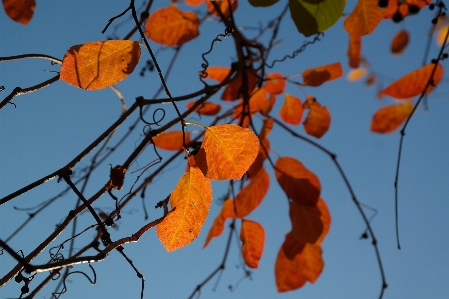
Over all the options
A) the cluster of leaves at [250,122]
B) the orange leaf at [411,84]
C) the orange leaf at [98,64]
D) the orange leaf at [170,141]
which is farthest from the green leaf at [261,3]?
the orange leaf at [170,141]

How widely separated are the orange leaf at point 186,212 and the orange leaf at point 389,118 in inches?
39.4

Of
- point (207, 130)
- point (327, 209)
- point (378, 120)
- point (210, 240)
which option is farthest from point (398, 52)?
point (207, 130)

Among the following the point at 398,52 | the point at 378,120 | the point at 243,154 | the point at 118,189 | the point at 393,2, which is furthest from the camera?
the point at 398,52

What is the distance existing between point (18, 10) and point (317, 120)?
3.02 ft

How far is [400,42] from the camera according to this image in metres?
1.85

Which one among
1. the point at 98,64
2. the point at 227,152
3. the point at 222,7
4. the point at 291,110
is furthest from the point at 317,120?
the point at 98,64

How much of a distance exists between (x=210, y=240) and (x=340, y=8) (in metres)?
0.83

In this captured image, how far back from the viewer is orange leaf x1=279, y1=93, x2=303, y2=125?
1.58m

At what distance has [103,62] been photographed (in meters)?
0.75

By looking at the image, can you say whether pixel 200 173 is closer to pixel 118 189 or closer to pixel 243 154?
pixel 243 154

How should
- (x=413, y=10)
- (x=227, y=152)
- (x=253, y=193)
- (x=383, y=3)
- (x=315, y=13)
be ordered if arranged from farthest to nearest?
(x=253, y=193), (x=413, y=10), (x=383, y=3), (x=315, y=13), (x=227, y=152)

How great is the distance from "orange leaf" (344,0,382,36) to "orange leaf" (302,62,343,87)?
0.34 m

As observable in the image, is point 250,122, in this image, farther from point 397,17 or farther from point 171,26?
point 397,17

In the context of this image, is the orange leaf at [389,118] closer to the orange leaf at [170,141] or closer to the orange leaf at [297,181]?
the orange leaf at [297,181]
